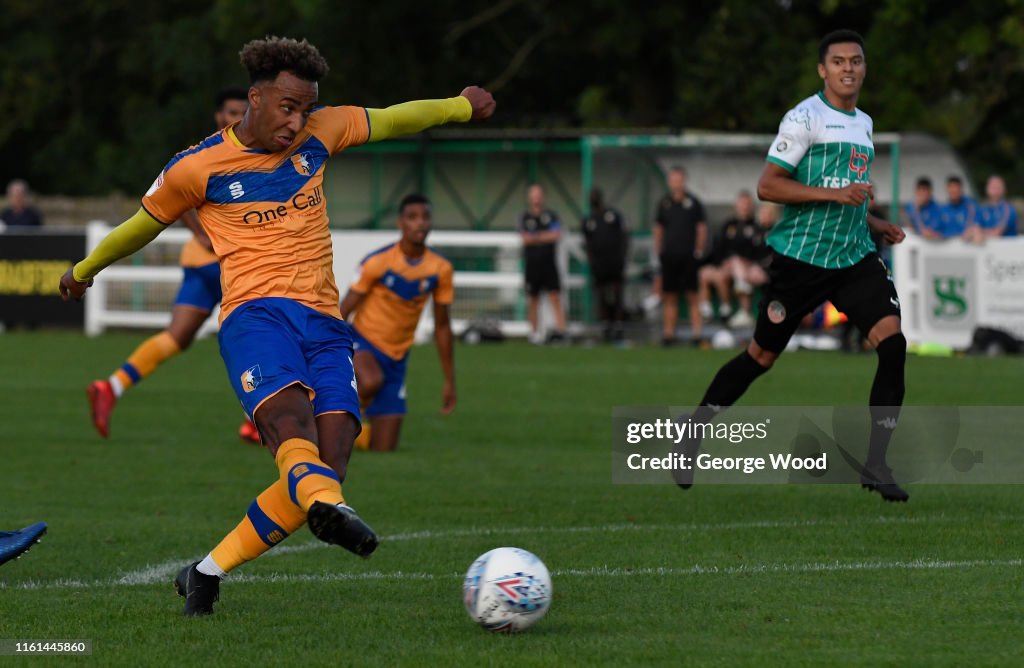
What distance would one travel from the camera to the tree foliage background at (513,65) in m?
31.2

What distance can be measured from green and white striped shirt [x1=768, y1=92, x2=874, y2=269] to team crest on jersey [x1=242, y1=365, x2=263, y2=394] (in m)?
3.36

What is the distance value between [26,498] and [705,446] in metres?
4.15

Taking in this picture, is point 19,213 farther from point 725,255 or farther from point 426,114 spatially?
point 426,114

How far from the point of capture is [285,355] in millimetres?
6277

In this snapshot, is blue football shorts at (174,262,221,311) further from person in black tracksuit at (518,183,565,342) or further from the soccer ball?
person in black tracksuit at (518,183,565,342)

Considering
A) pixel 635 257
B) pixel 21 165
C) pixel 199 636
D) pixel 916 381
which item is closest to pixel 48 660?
pixel 199 636

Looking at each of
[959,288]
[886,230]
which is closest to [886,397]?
[886,230]

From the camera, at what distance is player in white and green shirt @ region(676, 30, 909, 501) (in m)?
8.62

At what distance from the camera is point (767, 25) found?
33.1 m

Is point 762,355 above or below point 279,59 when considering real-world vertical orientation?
below

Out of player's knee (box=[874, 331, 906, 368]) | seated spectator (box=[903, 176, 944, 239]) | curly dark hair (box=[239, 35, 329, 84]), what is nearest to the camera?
curly dark hair (box=[239, 35, 329, 84])

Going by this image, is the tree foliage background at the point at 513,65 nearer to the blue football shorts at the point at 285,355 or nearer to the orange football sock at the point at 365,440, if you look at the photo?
the orange football sock at the point at 365,440

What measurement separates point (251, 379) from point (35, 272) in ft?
69.4

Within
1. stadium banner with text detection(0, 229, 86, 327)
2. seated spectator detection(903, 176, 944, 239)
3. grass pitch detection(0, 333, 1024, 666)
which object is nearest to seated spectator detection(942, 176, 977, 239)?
seated spectator detection(903, 176, 944, 239)
